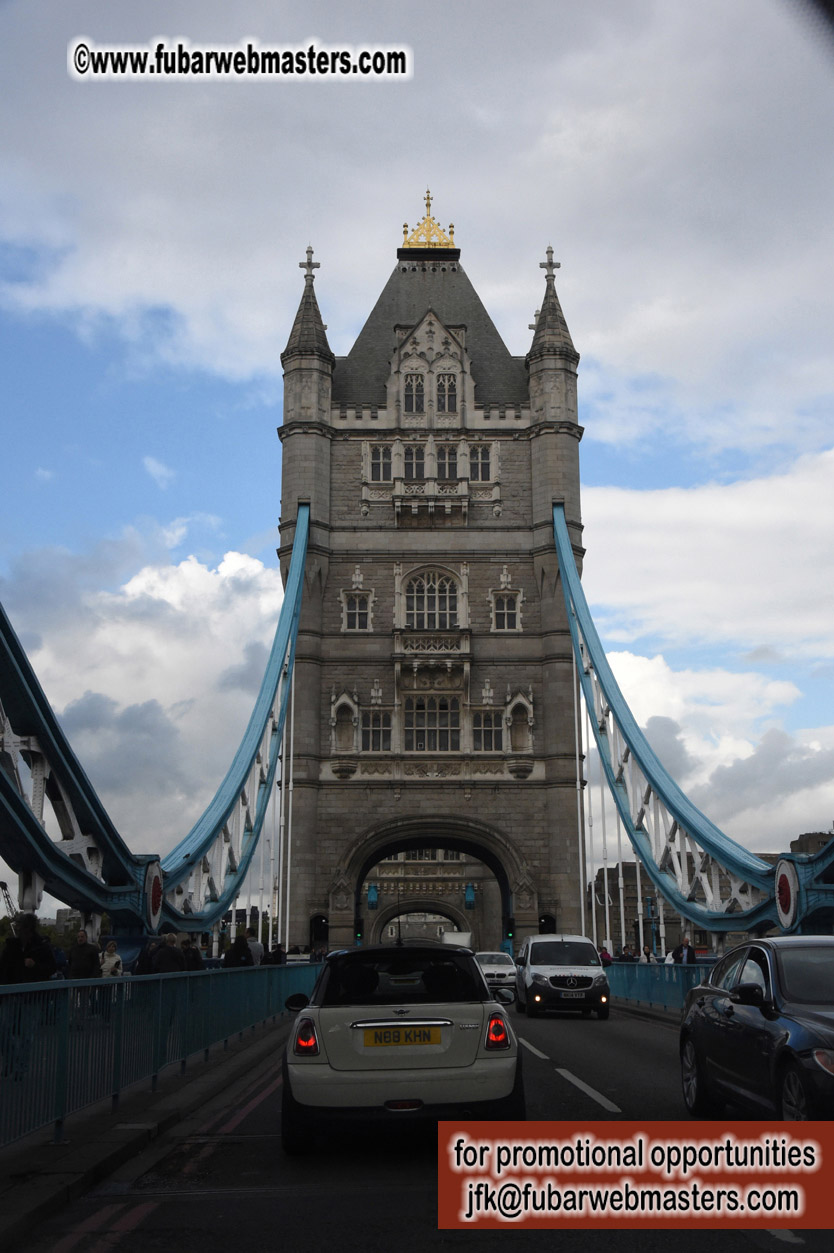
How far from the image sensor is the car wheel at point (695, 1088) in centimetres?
934

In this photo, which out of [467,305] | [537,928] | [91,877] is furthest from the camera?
[467,305]

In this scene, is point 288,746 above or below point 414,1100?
above

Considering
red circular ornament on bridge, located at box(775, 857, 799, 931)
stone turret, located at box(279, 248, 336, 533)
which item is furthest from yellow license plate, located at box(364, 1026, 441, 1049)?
stone turret, located at box(279, 248, 336, 533)

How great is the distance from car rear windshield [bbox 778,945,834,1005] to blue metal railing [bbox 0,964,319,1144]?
187 inches

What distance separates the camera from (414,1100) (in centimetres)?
822

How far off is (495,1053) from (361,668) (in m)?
37.8

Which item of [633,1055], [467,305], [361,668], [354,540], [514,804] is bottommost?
[633,1055]

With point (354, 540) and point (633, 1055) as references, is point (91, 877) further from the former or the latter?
point (354, 540)

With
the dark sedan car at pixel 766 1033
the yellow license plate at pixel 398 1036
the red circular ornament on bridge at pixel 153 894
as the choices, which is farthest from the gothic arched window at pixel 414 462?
the yellow license plate at pixel 398 1036

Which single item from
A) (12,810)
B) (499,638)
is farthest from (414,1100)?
(499,638)

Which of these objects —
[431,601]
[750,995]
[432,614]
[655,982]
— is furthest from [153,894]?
[431,601]

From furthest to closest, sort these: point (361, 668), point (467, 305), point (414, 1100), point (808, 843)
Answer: point (808, 843)
point (467, 305)
point (361, 668)
point (414, 1100)

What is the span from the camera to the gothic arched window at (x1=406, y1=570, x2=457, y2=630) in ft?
154

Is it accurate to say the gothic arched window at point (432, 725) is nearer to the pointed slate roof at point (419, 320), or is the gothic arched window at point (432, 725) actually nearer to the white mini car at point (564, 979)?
the pointed slate roof at point (419, 320)
